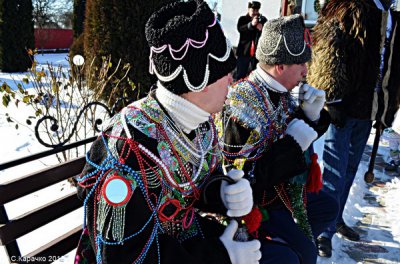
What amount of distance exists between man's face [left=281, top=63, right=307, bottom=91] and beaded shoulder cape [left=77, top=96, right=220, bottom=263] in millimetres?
698

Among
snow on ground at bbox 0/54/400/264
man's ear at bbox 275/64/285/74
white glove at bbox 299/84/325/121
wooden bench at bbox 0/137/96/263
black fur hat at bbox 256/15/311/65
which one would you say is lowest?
snow on ground at bbox 0/54/400/264

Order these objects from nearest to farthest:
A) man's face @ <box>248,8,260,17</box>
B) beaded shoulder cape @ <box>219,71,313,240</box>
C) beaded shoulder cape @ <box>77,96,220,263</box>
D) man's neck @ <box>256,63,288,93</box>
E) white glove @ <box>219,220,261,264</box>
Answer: beaded shoulder cape @ <box>77,96,220,263</box> → white glove @ <box>219,220,261,264</box> → beaded shoulder cape @ <box>219,71,313,240</box> → man's neck @ <box>256,63,288,93</box> → man's face @ <box>248,8,260,17</box>

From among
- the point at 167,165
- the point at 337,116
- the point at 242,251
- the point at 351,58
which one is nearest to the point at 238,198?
the point at 242,251

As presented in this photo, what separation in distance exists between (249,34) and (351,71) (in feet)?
14.3

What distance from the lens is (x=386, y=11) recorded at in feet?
7.72

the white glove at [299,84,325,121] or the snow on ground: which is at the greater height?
the white glove at [299,84,325,121]

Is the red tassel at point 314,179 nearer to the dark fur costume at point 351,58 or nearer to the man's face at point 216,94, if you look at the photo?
the dark fur costume at point 351,58

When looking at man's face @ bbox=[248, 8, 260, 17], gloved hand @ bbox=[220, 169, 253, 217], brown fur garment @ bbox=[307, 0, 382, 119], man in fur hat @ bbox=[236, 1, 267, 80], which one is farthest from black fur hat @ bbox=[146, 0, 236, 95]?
man's face @ bbox=[248, 8, 260, 17]

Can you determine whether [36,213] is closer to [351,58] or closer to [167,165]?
[167,165]

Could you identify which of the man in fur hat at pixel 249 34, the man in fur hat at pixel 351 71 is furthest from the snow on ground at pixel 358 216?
the man in fur hat at pixel 249 34

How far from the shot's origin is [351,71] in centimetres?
237

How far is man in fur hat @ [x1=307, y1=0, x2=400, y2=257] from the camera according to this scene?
234 cm

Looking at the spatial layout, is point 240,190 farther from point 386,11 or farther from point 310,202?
point 386,11

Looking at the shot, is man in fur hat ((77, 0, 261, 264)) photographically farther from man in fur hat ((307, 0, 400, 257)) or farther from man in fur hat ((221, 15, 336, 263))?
man in fur hat ((307, 0, 400, 257))
